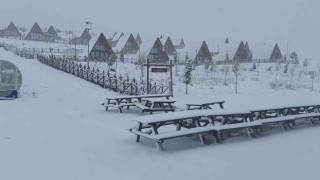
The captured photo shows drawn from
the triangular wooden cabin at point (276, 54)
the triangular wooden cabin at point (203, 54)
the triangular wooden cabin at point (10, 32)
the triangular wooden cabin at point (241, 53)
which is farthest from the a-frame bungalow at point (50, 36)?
the triangular wooden cabin at point (276, 54)

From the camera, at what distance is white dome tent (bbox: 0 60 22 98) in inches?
664

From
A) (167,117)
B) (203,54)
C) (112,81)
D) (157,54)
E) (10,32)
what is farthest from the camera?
(10,32)

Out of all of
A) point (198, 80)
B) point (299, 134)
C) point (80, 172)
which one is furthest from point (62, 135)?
point (198, 80)

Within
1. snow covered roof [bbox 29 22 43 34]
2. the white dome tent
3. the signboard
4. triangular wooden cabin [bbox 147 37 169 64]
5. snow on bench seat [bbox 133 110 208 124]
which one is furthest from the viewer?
snow covered roof [bbox 29 22 43 34]

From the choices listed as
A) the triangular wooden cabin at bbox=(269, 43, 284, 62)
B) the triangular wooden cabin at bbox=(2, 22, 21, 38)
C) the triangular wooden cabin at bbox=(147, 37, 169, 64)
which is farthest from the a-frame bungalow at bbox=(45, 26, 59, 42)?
the triangular wooden cabin at bbox=(269, 43, 284, 62)

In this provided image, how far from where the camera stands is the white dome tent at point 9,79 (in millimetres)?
16875

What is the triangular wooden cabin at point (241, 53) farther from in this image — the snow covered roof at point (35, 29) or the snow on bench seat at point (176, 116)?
the snow on bench seat at point (176, 116)

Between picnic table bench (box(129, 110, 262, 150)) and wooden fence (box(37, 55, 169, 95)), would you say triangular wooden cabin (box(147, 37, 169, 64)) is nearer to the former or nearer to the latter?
wooden fence (box(37, 55, 169, 95))

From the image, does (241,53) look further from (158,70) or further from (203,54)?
(158,70)

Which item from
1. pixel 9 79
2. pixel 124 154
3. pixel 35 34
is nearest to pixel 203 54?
pixel 35 34

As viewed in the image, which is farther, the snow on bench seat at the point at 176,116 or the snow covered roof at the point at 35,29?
the snow covered roof at the point at 35,29

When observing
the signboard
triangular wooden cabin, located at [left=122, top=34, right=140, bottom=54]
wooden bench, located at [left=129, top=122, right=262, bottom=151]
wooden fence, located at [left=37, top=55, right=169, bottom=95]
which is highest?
triangular wooden cabin, located at [left=122, top=34, right=140, bottom=54]

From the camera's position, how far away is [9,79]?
674 inches

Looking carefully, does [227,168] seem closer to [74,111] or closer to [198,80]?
[74,111]
